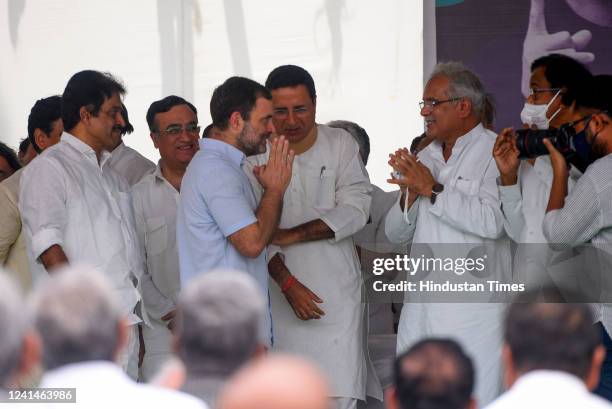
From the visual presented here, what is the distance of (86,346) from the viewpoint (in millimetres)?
2016

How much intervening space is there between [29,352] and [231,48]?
10.5ft

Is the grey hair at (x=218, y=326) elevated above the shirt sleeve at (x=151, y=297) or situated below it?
above

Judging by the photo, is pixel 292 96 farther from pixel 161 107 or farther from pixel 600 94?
pixel 600 94

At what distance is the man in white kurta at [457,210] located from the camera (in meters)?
3.75

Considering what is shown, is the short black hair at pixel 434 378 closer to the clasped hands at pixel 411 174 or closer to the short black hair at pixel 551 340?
the short black hair at pixel 551 340

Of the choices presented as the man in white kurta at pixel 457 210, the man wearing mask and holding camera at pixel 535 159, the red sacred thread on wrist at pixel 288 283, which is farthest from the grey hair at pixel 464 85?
the red sacred thread on wrist at pixel 288 283

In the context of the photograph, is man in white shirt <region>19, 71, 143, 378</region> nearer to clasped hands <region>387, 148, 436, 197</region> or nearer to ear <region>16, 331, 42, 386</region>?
clasped hands <region>387, 148, 436, 197</region>

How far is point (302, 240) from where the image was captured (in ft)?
13.4

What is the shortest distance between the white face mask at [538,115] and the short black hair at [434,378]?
6.07ft

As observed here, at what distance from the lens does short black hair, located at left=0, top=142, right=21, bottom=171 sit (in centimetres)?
484

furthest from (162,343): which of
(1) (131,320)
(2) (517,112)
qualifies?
(2) (517,112)

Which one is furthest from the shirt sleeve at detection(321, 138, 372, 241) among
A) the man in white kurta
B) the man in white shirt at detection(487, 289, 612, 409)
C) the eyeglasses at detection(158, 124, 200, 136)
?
the man in white shirt at detection(487, 289, 612, 409)

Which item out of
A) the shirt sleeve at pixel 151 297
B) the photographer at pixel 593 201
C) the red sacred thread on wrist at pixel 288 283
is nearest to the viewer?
the photographer at pixel 593 201

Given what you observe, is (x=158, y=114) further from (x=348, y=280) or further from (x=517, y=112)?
(x=517, y=112)
